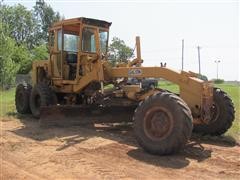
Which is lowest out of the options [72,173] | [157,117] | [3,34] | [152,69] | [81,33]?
[72,173]

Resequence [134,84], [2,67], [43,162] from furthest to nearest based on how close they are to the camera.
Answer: [2,67] < [134,84] < [43,162]

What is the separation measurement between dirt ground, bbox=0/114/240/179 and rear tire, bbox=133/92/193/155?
0.21 m

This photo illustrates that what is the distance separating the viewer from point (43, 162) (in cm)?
797

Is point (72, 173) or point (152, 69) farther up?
point (152, 69)

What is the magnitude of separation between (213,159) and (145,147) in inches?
52.1

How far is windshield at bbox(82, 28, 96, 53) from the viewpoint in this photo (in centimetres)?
1306

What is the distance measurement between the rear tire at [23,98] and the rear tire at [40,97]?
0.86m

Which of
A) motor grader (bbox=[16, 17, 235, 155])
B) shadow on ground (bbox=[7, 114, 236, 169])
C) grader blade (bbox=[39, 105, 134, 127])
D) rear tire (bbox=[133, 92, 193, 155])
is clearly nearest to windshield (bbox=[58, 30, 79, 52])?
motor grader (bbox=[16, 17, 235, 155])

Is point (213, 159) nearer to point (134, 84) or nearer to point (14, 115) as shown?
point (134, 84)

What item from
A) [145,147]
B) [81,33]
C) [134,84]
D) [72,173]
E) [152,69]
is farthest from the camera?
[81,33]

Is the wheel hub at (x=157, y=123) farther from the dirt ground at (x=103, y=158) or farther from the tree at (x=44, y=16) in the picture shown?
the tree at (x=44, y=16)

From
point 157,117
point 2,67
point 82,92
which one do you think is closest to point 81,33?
point 82,92

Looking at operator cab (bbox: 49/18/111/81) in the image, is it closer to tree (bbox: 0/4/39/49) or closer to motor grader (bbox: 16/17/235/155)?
motor grader (bbox: 16/17/235/155)

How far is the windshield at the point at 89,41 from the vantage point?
13.1m
